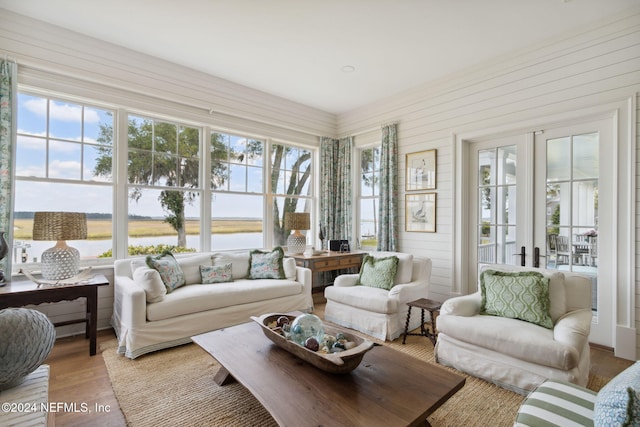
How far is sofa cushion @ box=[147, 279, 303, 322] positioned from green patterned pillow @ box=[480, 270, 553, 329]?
208 cm

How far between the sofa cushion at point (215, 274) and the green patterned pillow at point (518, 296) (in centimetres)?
266

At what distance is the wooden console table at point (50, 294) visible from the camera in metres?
2.46

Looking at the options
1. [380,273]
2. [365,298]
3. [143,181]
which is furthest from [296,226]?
[143,181]

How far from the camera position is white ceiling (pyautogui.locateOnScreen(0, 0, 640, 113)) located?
276 centimetres

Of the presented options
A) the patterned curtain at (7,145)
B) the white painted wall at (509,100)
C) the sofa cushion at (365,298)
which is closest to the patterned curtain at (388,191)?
the white painted wall at (509,100)

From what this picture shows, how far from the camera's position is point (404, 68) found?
389 centimetres

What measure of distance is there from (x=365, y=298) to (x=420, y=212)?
170 centimetres

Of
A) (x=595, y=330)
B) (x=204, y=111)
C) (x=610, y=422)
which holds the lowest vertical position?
(x=595, y=330)

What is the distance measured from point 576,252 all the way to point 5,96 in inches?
222

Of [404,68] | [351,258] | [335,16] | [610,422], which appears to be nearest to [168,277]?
[351,258]

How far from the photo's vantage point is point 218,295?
3.18 metres

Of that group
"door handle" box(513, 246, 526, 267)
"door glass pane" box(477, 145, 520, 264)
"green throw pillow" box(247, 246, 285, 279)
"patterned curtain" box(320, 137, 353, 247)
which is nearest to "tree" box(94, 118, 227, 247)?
"green throw pillow" box(247, 246, 285, 279)

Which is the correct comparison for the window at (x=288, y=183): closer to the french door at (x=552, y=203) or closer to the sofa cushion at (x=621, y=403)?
the french door at (x=552, y=203)

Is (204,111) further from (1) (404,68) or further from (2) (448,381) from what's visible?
(2) (448,381)
